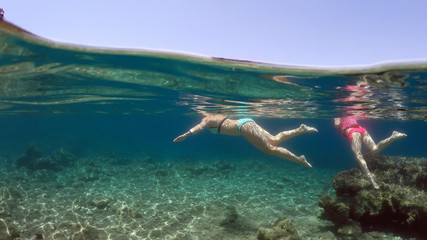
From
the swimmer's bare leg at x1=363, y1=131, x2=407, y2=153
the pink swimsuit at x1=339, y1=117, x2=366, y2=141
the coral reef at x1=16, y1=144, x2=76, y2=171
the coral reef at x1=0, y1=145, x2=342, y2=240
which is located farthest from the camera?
the coral reef at x1=16, y1=144, x2=76, y2=171

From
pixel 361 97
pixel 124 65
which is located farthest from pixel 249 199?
pixel 124 65

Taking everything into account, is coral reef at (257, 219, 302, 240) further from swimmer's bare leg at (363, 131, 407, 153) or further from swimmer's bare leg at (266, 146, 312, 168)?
swimmer's bare leg at (363, 131, 407, 153)

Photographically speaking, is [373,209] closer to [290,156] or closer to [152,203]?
[290,156]

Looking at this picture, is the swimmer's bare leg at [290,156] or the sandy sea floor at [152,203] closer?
the swimmer's bare leg at [290,156]

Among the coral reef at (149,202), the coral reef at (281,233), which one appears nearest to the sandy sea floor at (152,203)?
the coral reef at (149,202)

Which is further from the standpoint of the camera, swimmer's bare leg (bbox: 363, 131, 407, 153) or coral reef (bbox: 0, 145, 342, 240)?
swimmer's bare leg (bbox: 363, 131, 407, 153)

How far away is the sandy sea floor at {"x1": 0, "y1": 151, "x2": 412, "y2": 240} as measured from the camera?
9.19 metres

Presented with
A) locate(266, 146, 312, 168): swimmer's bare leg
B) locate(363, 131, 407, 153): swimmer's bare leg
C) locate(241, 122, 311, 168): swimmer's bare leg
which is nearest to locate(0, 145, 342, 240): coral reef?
locate(266, 146, 312, 168): swimmer's bare leg

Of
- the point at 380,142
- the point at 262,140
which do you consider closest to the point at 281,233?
the point at 262,140

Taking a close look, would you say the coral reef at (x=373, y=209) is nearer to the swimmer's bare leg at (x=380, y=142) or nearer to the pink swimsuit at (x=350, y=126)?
the swimmer's bare leg at (x=380, y=142)

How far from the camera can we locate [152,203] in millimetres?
12477

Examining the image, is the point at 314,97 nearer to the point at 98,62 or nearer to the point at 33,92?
the point at 98,62

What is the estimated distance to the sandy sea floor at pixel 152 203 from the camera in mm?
9188

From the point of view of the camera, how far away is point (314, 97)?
1446 centimetres
